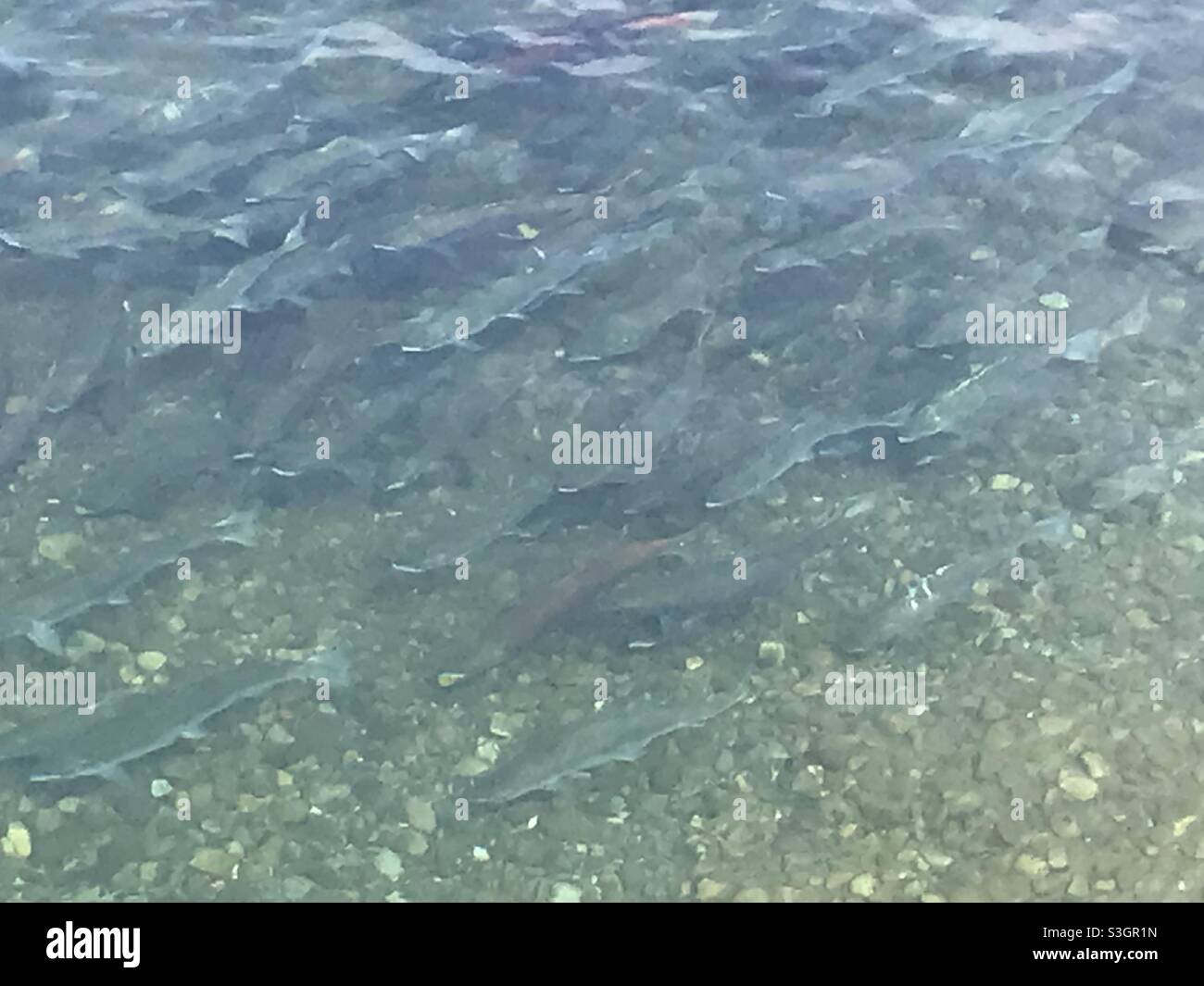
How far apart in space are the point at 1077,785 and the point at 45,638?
137 centimetres

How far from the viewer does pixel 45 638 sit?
1.29 m

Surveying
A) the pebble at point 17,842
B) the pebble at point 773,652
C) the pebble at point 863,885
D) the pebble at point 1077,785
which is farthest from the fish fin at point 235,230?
the pebble at point 1077,785

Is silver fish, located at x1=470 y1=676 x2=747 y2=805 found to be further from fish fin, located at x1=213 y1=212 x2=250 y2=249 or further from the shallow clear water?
fish fin, located at x1=213 y1=212 x2=250 y2=249

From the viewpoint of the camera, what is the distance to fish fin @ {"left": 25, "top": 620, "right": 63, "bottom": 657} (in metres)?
1.29

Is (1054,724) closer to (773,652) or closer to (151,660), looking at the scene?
(773,652)

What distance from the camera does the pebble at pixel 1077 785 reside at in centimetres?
123

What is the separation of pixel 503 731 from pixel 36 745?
60 centimetres

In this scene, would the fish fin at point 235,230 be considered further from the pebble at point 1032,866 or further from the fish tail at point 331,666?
the pebble at point 1032,866

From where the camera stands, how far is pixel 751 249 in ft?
5.55

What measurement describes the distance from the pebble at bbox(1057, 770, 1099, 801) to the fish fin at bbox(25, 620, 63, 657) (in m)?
1.32

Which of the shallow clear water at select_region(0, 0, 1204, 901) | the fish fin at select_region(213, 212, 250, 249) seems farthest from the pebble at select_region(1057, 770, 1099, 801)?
the fish fin at select_region(213, 212, 250, 249)

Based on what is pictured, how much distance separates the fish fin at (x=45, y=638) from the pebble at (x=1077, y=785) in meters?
1.32

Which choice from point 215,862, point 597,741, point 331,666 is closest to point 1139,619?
point 597,741
